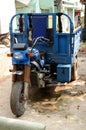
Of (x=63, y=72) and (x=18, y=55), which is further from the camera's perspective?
(x=63, y=72)

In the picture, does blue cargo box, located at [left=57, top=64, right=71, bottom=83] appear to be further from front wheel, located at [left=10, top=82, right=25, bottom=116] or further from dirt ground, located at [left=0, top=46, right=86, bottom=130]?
front wheel, located at [left=10, top=82, right=25, bottom=116]

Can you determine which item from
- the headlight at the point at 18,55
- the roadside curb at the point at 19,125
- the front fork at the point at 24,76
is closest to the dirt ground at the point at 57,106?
the front fork at the point at 24,76

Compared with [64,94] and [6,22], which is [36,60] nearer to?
[64,94]

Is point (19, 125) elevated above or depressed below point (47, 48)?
below

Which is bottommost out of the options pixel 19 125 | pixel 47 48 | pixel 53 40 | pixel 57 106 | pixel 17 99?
pixel 57 106

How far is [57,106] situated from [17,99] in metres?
1.03

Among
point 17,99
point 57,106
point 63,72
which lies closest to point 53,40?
point 63,72

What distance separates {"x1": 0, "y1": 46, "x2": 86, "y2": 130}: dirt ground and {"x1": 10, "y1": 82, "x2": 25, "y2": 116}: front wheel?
147 millimetres

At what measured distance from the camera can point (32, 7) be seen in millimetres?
23625

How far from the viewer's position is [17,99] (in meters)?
6.00

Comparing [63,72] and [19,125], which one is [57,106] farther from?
[19,125]

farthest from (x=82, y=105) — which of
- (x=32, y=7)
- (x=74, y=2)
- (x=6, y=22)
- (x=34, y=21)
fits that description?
(x=74, y=2)

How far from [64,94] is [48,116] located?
1542 mm

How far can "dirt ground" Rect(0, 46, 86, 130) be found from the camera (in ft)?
18.7
